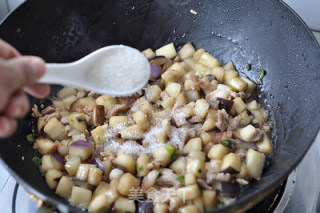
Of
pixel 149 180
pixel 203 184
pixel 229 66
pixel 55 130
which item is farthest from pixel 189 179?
pixel 229 66

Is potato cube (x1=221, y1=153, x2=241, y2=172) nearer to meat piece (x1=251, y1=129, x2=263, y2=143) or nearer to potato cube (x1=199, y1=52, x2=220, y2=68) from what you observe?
meat piece (x1=251, y1=129, x2=263, y2=143)

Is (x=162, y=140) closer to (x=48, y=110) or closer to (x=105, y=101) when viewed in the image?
(x=105, y=101)

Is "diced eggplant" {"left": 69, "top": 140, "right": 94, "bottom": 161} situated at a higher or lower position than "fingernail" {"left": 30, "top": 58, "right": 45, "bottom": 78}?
lower

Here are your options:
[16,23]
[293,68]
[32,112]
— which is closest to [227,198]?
[293,68]

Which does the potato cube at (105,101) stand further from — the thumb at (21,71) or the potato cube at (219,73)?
the thumb at (21,71)

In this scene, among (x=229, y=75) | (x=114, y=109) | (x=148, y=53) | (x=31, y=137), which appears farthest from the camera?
(x=148, y=53)

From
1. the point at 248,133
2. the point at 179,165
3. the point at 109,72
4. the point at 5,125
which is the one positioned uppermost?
the point at 5,125

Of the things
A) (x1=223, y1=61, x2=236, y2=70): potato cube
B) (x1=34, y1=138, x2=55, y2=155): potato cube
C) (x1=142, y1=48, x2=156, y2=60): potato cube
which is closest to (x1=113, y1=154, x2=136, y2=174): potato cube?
(x1=34, y1=138, x2=55, y2=155): potato cube

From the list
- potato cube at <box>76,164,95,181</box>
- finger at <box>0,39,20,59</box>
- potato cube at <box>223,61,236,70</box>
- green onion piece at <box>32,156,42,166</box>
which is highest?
finger at <box>0,39,20,59</box>
